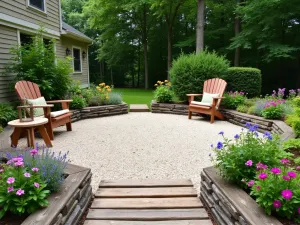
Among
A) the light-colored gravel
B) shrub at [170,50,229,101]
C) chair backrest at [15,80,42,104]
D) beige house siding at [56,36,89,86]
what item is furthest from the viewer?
beige house siding at [56,36,89,86]

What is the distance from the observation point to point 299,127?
301 centimetres

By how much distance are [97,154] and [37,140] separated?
133cm

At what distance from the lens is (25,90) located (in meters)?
4.07

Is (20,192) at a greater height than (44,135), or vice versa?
(20,192)

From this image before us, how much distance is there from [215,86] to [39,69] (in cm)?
407

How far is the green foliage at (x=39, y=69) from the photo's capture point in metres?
5.02

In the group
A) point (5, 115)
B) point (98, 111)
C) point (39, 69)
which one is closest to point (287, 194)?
point (5, 115)

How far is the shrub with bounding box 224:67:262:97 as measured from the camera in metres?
6.38

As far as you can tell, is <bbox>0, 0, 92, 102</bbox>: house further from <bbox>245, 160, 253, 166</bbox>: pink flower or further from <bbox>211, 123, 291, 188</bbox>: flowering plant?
<bbox>245, 160, 253, 166</bbox>: pink flower

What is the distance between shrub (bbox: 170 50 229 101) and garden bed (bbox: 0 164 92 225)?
468cm

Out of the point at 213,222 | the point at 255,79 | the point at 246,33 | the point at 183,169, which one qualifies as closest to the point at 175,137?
the point at 183,169

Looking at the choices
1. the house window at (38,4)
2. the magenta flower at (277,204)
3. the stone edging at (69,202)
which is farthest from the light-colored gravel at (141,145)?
the house window at (38,4)

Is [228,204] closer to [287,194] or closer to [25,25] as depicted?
[287,194]

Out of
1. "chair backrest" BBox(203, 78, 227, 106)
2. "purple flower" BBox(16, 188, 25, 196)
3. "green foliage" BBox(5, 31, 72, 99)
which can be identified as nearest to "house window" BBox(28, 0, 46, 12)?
"green foliage" BBox(5, 31, 72, 99)
